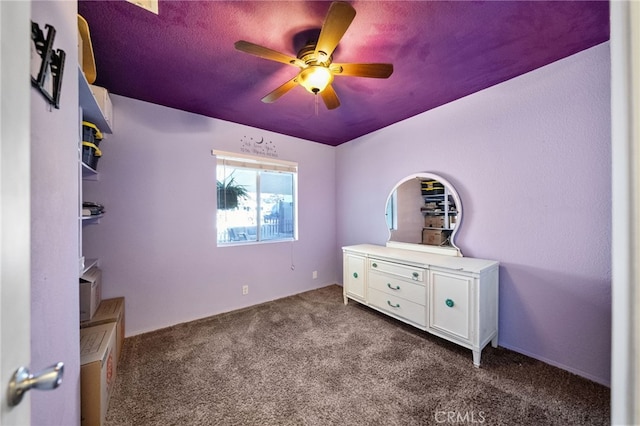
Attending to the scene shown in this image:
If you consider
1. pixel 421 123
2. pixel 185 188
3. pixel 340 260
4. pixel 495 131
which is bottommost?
pixel 340 260

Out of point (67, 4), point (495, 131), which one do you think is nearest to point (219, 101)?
point (67, 4)

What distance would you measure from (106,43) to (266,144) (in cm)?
170

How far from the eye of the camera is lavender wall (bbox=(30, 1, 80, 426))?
27.5 inches

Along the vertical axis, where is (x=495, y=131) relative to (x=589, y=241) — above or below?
above

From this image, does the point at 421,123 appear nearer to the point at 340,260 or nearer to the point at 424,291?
the point at 424,291

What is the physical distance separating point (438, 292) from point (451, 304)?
0.13 m

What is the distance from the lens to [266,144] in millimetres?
3055

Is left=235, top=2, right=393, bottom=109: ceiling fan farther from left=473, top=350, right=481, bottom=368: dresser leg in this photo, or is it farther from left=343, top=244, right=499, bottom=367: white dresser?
left=473, top=350, right=481, bottom=368: dresser leg

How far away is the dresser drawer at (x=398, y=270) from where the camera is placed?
2.11 meters

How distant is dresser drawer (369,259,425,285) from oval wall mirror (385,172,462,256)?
1.53ft

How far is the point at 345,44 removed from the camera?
154 centimetres

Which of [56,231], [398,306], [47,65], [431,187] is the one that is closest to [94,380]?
[56,231]

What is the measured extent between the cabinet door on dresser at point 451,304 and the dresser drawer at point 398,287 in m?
0.09

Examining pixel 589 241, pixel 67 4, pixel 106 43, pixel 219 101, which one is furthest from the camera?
pixel 219 101
